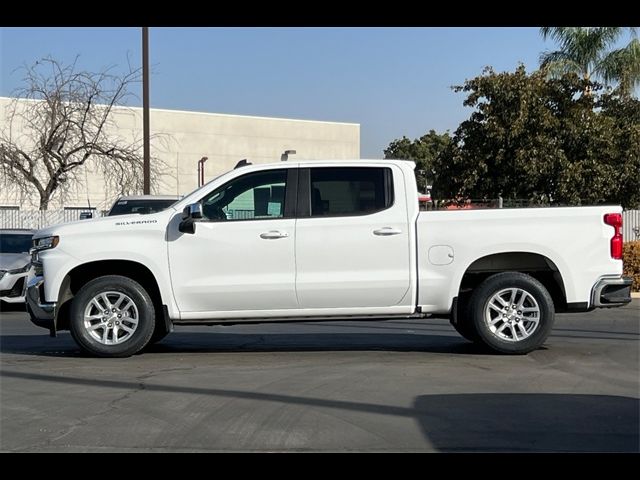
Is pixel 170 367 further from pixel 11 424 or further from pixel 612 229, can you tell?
pixel 612 229

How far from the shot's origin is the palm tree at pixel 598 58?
2989 centimetres

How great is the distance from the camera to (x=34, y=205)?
36625 millimetres

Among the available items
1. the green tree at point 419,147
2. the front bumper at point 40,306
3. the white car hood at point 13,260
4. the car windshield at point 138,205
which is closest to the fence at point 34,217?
the white car hood at point 13,260

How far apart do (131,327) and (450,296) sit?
133 inches

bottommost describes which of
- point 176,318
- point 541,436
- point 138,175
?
point 541,436

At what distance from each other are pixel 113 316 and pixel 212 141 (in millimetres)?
38232

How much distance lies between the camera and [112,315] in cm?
892

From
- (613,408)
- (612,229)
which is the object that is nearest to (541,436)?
(613,408)

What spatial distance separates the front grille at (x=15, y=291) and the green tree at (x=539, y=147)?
1218 cm

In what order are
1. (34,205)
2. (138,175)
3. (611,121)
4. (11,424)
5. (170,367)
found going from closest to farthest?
(11,424) < (170,367) < (611,121) < (138,175) < (34,205)

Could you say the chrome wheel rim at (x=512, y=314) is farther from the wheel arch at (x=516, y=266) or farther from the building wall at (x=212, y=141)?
the building wall at (x=212, y=141)

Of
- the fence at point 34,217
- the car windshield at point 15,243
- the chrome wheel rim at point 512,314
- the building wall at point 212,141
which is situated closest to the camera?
the chrome wheel rim at point 512,314

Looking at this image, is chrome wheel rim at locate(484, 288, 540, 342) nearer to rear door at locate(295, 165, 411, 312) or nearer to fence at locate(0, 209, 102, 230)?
rear door at locate(295, 165, 411, 312)

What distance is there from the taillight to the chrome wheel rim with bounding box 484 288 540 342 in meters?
1.00
